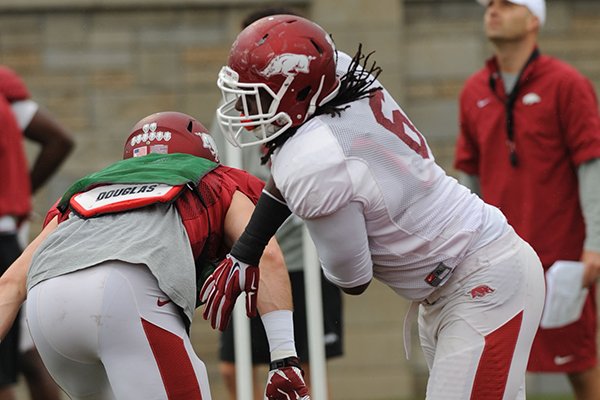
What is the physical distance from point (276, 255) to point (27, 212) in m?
3.02

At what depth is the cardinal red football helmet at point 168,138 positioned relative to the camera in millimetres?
4418

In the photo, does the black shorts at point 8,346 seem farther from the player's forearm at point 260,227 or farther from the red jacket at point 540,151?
the player's forearm at point 260,227

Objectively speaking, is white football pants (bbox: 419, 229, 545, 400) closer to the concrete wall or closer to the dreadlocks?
the dreadlocks

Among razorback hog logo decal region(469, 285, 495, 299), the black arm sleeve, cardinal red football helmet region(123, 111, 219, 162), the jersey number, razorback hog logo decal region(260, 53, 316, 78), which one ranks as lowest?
razorback hog logo decal region(469, 285, 495, 299)

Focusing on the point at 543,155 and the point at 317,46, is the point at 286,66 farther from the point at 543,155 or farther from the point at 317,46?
the point at 543,155

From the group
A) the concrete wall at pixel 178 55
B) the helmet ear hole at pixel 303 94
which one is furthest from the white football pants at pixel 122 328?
the concrete wall at pixel 178 55

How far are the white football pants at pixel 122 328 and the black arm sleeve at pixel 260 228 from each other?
287 mm

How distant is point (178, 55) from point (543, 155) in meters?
3.36

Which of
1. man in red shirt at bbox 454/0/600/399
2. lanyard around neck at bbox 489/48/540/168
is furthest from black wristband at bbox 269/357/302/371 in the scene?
lanyard around neck at bbox 489/48/540/168

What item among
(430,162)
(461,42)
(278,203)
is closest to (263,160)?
(278,203)

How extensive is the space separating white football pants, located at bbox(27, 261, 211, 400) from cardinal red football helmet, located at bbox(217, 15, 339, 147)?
54 cm

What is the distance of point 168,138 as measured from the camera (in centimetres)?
442

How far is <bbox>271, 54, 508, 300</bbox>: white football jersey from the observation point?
3721 mm

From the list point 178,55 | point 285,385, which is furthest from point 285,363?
point 178,55
